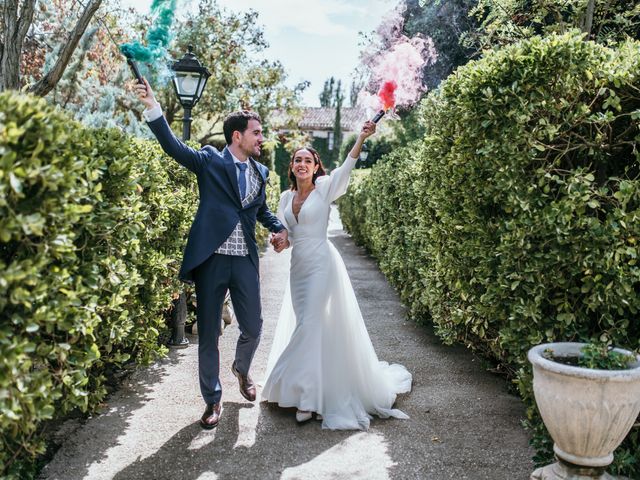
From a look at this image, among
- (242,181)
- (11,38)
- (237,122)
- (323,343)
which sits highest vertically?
(11,38)

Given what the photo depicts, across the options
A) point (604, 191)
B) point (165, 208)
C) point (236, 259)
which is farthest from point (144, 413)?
point (604, 191)

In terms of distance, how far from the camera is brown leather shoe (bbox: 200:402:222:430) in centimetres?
438

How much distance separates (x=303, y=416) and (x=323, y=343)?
22.7 inches

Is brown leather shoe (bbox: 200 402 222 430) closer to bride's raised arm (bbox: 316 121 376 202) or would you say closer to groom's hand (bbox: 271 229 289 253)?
groom's hand (bbox: 271 229 289 253)

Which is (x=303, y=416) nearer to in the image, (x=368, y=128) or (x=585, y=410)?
(x=585, y=410)

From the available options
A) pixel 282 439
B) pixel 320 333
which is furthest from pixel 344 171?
pixel 282 439

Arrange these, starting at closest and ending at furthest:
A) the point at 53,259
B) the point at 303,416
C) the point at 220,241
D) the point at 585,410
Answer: the point at 53,259 → the point at 585,410 → the point at 220,241 → the point at 303,416

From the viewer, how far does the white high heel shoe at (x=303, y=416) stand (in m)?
4.51

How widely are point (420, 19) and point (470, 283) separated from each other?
15134 millimetres

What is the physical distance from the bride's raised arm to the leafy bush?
162 centimetres

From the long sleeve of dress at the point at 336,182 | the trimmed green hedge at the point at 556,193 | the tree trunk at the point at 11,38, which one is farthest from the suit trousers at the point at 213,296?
the tree trunk at the point at 11,38

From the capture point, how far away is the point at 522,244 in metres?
3.86

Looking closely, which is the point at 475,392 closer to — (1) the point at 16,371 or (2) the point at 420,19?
(1) the point at 16,371

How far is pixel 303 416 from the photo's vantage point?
14.8ft
